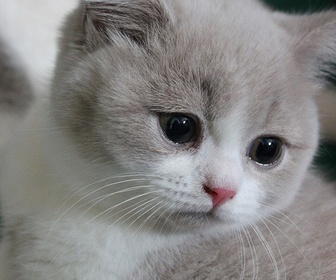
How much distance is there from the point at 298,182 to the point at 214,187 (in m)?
0.28

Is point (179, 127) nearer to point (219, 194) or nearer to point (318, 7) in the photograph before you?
point (219, 194)

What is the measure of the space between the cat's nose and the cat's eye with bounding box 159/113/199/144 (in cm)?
9

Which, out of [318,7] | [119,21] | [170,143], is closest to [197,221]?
[170,143]

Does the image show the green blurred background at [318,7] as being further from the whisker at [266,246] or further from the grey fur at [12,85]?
the grey fur at [12,85]

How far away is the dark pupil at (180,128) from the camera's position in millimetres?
868

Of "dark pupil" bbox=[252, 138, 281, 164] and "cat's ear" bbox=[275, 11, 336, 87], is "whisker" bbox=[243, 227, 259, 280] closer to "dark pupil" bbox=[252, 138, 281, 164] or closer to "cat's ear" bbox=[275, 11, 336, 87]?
"dark pupil" bbox=[252, 138, 281, 164]

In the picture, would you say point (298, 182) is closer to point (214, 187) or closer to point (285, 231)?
point (285, 231)

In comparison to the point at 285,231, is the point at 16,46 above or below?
above

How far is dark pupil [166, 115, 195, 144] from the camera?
87cm

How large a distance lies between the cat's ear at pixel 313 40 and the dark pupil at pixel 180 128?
0.28 meters

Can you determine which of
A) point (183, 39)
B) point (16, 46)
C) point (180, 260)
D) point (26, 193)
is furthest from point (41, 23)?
point (180, 260)

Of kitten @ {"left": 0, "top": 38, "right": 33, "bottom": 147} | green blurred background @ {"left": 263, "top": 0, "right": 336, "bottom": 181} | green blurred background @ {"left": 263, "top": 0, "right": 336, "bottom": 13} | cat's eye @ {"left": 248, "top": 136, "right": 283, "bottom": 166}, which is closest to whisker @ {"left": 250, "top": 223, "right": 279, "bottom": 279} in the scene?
cat's eye @ {"left": 248, "top": 136, "right": 283, "bottom": 166}

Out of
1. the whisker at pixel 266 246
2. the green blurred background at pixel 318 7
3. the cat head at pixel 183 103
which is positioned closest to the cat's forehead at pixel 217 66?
the cat head at pixel 183 103

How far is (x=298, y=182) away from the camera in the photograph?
1.04 metres
